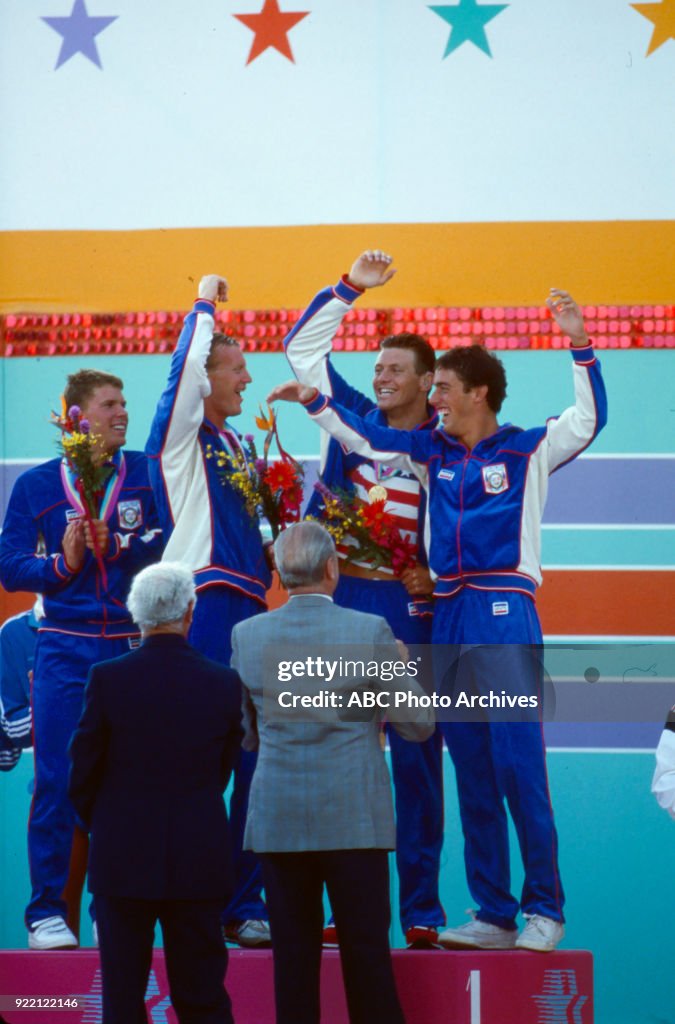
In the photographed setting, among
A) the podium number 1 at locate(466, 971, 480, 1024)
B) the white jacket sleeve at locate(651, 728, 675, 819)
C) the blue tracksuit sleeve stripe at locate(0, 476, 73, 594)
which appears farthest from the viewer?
the blue tracksuit sleeve stripe at locate(0, 476, 73, 594)

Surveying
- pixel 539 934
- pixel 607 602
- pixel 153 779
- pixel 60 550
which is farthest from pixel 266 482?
pixel 539 934

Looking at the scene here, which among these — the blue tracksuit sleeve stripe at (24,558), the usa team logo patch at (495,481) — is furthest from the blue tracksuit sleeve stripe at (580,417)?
the blue tracksuit sleeve stripe at (24,558)

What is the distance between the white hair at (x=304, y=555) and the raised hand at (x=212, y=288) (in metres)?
1.14

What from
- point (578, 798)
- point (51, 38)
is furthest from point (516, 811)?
point (51, 38)

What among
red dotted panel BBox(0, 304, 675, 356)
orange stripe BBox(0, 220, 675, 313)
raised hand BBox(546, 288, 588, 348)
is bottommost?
raised hand BBox(546, 288, 588, 348)

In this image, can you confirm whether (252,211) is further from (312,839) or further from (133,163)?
(312,839)

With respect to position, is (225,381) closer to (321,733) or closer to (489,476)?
(489,476)

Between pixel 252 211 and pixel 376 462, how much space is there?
3.13 ft

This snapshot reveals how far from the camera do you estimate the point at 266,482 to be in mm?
4586

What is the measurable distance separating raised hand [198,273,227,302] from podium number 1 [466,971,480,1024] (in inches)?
88.0

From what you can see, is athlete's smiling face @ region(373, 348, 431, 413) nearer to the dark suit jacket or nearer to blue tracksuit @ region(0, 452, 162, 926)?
blue tracksuit @ region(0, 452, 162, 926)

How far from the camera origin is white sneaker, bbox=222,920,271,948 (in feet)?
14.5

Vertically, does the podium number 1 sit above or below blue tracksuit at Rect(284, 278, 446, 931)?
below

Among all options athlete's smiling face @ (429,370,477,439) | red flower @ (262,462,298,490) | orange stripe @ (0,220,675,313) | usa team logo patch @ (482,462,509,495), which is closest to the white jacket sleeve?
usa team logo patch @ (482,462,509,495)
